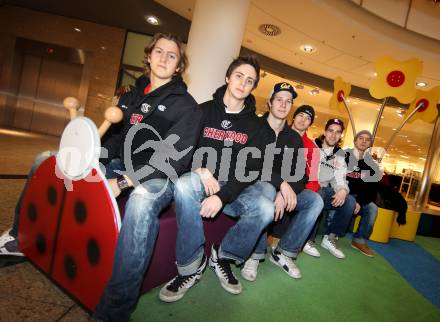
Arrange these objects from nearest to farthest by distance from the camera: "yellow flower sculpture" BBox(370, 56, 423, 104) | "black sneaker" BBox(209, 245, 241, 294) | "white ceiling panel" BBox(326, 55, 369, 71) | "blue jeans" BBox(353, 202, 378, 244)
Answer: "black sneaker" BBox(209, 245, 241, 294) → "blue jeans" BBox(353, 202, 378, 244) → "yellow flower sculpture" BBox(370, 56, 423, 104) → "white ceiling panel" BBox(326, 55, 369, 71)

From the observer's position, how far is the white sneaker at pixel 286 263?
7.01ft

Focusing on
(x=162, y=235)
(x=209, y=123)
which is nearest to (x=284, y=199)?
(x=209, y=123)

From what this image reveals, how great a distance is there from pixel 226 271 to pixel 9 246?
1229 millimetres

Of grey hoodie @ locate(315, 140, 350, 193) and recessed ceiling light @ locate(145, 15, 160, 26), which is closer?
grey hoodie @ locate(315, 140, 350, 193)

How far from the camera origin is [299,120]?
2809mm

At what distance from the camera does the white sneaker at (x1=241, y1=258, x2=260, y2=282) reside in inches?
75.3

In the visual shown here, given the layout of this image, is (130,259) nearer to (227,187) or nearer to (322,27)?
(227,187)

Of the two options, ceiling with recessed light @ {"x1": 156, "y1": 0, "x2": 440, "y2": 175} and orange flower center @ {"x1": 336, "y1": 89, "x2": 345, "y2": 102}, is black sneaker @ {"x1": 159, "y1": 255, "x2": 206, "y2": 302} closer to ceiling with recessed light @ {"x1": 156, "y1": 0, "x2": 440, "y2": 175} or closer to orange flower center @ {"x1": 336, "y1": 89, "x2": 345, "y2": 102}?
orange flower center @ {"x1": 336, "y1": 89, "x2": 345, "y2": 102}

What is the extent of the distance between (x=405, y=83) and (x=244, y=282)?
3436 millimetres

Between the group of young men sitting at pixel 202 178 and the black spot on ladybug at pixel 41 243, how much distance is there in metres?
0.20

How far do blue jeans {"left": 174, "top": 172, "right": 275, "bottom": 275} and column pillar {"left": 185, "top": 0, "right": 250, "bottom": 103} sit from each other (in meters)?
1.44

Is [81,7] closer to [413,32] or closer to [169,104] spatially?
[169,104]

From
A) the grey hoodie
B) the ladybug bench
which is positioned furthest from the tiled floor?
the grey hoodie

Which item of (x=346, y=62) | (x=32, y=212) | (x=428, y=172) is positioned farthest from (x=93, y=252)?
(x=428, y=172)
